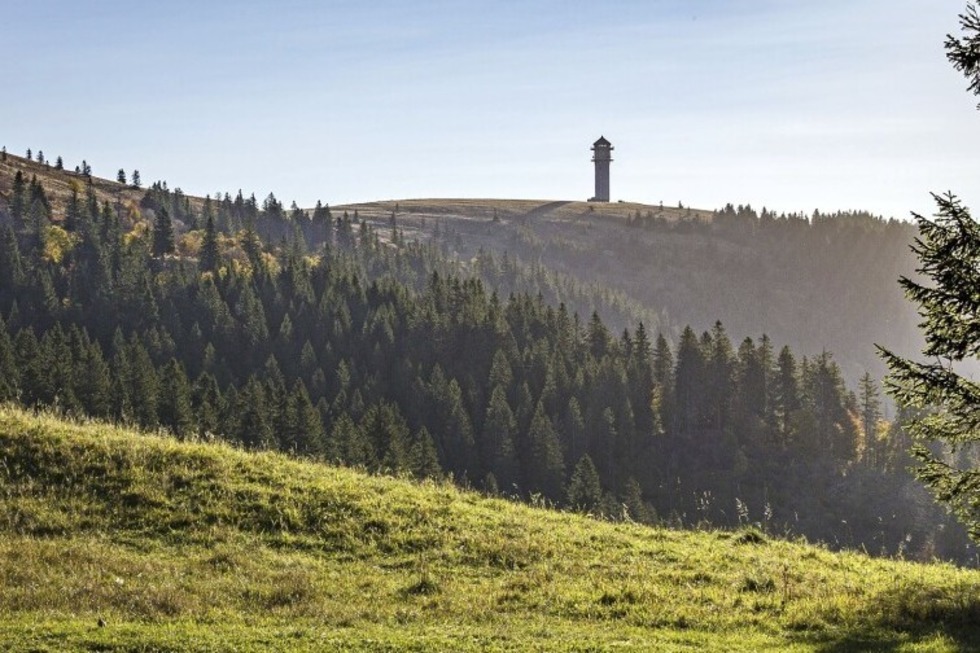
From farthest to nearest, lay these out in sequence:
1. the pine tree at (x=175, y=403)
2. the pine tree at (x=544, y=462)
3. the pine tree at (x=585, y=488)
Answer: the pine tree at (x=544, y=462)
the pine tree at (x=585, y=488)
the pine tree at (x=175, y=403)

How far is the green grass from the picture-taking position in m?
14.1

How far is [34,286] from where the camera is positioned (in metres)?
133

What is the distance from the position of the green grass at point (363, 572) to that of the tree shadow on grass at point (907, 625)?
0.05 metres

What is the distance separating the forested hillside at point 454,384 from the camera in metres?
98.4

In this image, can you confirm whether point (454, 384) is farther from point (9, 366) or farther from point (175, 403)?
point (9, 366)

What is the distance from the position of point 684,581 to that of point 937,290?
23.2ft

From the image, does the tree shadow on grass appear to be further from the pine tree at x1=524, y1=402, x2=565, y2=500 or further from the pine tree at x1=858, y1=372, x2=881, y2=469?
the pine tree at x1=858, y1=372, x2=881, y2=469

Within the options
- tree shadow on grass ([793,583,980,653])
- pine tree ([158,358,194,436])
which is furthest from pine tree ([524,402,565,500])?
tree shadow on grass ([793,583,980,653])

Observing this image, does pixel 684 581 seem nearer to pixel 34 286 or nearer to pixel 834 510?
pixel 834 510

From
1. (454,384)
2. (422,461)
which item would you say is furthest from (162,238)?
(422,461)

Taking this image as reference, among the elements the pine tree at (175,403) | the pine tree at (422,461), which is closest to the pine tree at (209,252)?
the pine tree at (175,403)

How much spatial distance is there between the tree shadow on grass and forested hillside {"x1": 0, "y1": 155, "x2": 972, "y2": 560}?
79316mm

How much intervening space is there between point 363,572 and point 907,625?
955 centimetres

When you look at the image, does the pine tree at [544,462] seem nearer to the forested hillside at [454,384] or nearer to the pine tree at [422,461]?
the forested hillside at [454,384]
